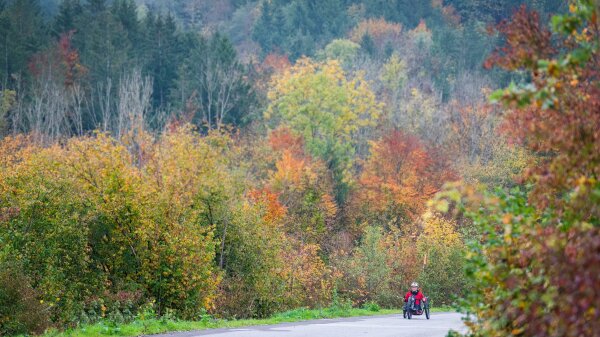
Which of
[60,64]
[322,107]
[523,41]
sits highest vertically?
[60,64]

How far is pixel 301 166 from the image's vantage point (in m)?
56.0

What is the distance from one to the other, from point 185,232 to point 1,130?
31.1 meters

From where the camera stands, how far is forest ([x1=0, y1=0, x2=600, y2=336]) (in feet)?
27.0

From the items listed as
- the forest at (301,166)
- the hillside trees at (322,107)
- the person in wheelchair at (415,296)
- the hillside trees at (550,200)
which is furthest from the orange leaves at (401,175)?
the hillside trees at (550,200)

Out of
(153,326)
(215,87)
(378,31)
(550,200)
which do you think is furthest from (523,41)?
(378,31)

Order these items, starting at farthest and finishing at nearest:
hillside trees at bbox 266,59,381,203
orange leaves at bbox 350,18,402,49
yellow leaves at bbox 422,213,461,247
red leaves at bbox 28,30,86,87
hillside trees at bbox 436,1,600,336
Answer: orange leaves at bbox 350,18,402,49
hillside trees at bbox 266,59,381,203
red leaves at bbox 28,30,86,87
yellow leaves at bbox 422,213,461,247
hillside trees at bbox 436,1,600,336

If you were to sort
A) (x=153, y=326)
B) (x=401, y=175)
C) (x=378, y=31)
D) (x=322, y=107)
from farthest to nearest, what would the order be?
(x=378, y=31) < (x=322, y=107) < (x=401, y=175) < (x=153, y=326)

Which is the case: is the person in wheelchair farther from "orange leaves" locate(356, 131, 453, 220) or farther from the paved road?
"orange leaves" locate(356, 131, 453, 220)

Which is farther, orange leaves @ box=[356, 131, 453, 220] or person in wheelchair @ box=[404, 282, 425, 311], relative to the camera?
orange leaves @ box=[356, 131, 453, 220]

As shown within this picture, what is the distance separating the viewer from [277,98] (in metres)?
73.2

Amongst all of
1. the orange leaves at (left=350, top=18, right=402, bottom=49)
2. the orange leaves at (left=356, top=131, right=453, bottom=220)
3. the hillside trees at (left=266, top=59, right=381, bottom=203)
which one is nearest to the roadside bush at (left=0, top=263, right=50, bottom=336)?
the orange leaves at (left=356, top=131, right=453, bottom=220)

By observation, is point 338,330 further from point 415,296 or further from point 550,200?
point 550,200

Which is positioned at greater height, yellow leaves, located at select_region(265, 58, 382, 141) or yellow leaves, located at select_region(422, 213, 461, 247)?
yellow leaves, located at select_region(265, 58, 382, 141)

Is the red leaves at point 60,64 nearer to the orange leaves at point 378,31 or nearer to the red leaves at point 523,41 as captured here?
the orange leaves at point 378,31
